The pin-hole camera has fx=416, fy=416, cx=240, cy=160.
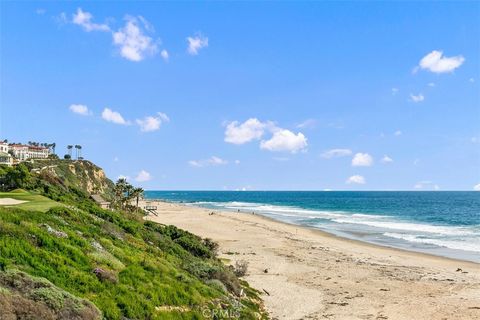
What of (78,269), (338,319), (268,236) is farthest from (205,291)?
(268,236)

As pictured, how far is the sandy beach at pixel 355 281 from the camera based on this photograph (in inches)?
778

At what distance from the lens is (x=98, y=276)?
12.6 m

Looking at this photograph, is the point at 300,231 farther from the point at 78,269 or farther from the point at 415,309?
the point at 78,269

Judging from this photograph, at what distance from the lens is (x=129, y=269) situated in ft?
47.3

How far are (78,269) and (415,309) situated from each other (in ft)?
52.1

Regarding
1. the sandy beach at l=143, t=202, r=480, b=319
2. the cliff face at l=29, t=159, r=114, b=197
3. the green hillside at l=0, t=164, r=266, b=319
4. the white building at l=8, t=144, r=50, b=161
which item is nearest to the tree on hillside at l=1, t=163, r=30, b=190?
the sandy beach at l=143, t=202, r=480, b=319

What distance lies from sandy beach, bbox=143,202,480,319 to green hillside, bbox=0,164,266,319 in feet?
11.7

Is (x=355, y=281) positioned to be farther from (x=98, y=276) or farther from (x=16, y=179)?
(x=16, y=179)

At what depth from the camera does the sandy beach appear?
19766 mm

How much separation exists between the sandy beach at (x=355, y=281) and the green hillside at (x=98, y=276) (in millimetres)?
3576

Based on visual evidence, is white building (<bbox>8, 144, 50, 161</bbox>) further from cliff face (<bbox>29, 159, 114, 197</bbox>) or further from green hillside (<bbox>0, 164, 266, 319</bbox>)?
green hillside (<bbox>0, 164, 266, 319</bbox>)

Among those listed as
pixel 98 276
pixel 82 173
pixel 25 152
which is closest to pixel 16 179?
pixel 98 276

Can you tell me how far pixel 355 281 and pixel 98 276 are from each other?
18.2 metres

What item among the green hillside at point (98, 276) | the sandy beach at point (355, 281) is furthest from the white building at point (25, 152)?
the green hillside at point (98, 276)
